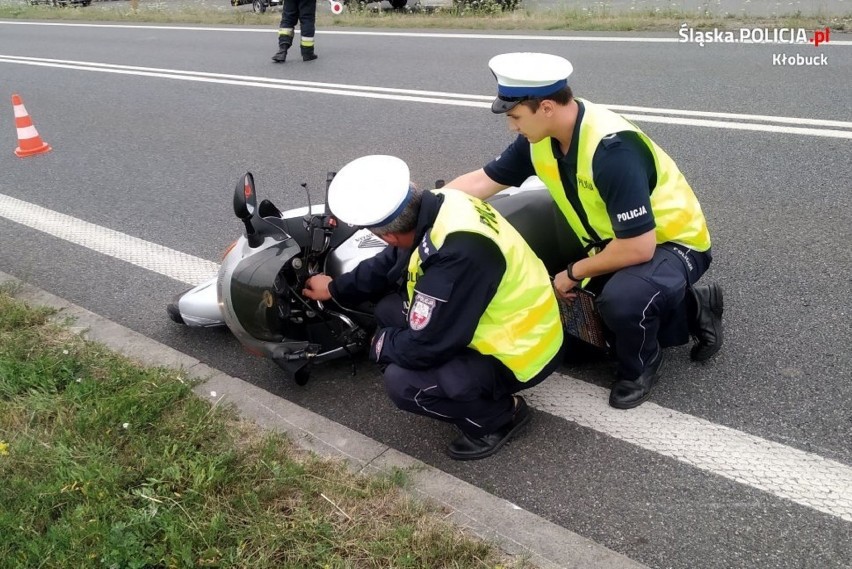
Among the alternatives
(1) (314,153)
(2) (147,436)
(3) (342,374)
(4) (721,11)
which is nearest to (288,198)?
(1) (314,153)

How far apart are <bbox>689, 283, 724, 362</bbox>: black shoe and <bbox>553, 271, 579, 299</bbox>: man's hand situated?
0.52 metres

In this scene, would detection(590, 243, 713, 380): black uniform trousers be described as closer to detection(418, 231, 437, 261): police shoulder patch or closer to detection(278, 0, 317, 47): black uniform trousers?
detection(418, 231, 437, 261): police shoulder patch

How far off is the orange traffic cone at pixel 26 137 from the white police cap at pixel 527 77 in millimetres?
5943

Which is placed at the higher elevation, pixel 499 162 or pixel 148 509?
pixel 499 162

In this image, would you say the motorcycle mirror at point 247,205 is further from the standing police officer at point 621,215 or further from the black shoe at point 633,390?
the black shoe at point 633,390

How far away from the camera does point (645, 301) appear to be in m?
2.84

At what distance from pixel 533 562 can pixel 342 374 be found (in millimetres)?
1449

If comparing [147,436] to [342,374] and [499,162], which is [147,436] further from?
[499,162]

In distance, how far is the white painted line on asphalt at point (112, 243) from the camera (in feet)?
14.9

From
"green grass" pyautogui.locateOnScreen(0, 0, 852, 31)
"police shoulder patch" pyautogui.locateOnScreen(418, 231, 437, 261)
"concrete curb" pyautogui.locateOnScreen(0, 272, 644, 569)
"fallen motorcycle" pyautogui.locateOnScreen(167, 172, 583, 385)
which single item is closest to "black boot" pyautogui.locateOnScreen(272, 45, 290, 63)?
"green grass" pyautogui.locateOnScreen(0, 0, 852, 31)

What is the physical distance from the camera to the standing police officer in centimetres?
276

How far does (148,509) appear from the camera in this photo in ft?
8.45

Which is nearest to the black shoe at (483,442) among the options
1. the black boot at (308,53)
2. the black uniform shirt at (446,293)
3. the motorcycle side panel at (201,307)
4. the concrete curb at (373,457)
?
the concrete curb at (373,457)

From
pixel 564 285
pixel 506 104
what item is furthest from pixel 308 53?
pixel 564 285
